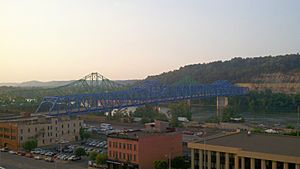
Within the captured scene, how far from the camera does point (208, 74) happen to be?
82438 millimetres

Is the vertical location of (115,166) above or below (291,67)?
below

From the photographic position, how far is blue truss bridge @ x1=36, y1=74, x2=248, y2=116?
107ft

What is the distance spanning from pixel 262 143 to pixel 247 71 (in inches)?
2596

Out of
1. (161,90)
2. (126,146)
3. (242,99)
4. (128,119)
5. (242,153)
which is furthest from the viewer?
(242,99)

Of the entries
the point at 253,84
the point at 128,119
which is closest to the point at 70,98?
the point at 128,119

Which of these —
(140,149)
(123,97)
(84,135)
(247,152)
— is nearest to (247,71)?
(123,97)

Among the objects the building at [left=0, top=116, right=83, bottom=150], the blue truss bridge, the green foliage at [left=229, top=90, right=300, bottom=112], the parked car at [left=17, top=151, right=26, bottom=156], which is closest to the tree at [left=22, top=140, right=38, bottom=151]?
the parked car at [left=17, top=151, right=26, bottom=156]

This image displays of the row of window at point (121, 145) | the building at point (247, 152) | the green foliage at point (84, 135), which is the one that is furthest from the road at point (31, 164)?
the green foliage at point (84, 135)

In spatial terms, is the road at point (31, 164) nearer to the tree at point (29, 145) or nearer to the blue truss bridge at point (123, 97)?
the tree at point (29, 145)

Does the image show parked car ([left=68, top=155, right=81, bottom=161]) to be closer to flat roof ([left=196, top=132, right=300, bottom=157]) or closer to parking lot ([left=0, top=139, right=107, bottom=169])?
parking lot ([left=0, top=139, right=107, bottom=169])

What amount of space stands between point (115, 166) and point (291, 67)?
64.1 metres

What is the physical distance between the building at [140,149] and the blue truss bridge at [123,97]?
50.5ft

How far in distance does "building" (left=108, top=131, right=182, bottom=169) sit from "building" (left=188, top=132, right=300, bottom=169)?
2.34 meters

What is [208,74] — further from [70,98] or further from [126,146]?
[126,146]
